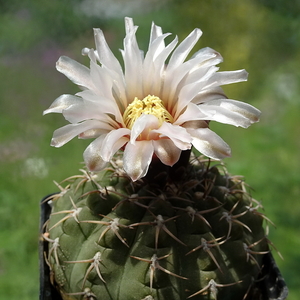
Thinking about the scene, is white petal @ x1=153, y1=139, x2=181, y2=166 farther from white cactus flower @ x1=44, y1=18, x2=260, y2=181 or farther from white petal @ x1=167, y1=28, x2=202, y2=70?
white petal @ x1=167, y1=28, x2=202, y2=70

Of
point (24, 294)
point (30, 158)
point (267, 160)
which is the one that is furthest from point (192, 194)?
point (30, 158)

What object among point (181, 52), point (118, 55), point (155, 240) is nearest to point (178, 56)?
point (181, 52)

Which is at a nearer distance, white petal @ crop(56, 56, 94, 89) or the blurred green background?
white petal @ crop(56, 56, 94, 89)

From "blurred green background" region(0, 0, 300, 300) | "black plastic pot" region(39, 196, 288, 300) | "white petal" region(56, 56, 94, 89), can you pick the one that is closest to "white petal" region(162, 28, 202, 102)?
"white petal" region(56, 56, 94, 89)

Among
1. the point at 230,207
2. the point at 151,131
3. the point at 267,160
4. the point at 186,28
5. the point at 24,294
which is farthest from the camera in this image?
the point at 186,28

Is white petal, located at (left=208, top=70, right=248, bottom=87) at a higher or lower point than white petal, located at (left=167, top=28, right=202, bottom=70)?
lower

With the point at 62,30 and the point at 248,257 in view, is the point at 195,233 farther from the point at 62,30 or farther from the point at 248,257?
the point at 62,30

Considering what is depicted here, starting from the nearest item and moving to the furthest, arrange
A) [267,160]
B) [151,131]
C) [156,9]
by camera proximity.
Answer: [151,131]
[267,160]
[156,9]

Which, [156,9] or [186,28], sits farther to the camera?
[156,9]
